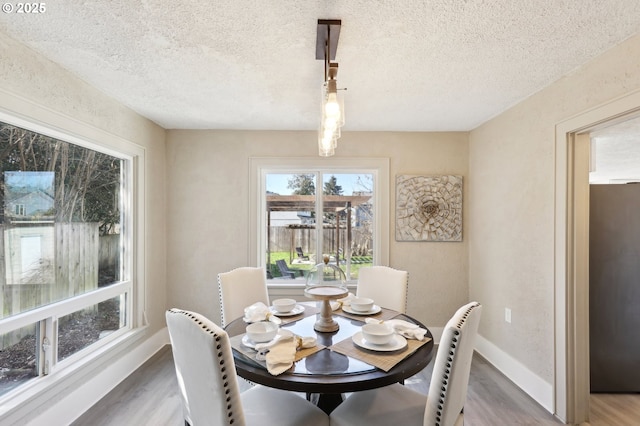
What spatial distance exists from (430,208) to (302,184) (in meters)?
1.47

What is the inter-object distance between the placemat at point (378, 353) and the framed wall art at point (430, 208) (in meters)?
1.85

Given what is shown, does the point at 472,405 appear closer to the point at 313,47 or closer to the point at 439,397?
the point at 439,397

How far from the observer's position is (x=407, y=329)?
1.70 m

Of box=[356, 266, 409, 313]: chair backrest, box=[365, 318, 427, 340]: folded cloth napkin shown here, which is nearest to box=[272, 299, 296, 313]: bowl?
box=[365, 318, 427, 340]: folded cloth napkin

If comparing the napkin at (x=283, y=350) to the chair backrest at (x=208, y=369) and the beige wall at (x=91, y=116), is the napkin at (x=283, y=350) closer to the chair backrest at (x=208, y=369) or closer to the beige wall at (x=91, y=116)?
the chair backrest at (x=208, y=369)

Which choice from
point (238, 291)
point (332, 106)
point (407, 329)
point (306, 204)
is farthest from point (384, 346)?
point (306, 204)

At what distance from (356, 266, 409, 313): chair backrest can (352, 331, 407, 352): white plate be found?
2.68ft

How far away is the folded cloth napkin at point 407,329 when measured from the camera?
5.36 ft

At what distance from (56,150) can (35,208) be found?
44 centimetres

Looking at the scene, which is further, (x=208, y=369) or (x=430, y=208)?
(x=430, y=208)

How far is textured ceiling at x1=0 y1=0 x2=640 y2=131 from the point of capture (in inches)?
55.6

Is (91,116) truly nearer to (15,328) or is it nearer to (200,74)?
(200,74)

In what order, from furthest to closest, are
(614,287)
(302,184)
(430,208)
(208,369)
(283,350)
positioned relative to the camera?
(302,184) < (430,208) < (614,287) < (283,350) < (208,369)

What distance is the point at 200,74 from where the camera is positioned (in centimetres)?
207
